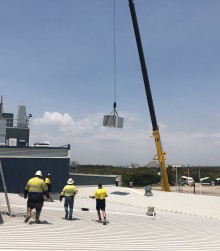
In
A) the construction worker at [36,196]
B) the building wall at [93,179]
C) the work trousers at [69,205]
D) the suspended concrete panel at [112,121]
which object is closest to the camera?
the construction worker at [36,196]

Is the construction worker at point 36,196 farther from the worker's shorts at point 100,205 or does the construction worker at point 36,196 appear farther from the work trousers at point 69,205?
the worker's shorts at point 100,205

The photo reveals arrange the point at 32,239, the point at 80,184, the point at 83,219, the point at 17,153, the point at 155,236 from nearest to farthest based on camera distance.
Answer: the point at 32,239 < the point at 155,236 < the point at 83,219 < the point at 17,153 < the point at 80,184

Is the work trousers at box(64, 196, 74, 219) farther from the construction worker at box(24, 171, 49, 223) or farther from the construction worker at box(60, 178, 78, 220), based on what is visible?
the construction worker at box(24, 171, 49, 223)

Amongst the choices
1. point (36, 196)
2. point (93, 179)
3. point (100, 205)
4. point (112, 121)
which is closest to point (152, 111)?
point (112, 121)

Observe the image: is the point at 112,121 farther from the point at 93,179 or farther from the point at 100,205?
the point at 100,205

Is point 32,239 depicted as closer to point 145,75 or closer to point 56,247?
point 56,247

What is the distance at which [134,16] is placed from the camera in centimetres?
3069

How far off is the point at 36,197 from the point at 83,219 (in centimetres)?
259

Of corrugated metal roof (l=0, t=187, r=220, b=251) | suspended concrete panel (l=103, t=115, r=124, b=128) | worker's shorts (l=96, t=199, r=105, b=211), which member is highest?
suspended concrete panel (l=103, t=115, r=124, b=128)

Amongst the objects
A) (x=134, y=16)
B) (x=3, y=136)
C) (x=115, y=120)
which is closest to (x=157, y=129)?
(x=115, y=120)

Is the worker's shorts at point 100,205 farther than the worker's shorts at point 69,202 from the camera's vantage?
Yes

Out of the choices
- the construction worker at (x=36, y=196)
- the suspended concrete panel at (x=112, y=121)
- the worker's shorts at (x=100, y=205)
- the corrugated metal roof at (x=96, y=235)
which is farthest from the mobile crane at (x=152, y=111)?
the construction worker at (x=36, y=196)

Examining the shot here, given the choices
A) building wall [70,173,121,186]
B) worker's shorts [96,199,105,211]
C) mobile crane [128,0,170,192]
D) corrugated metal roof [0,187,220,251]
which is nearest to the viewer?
corrugated metal roof [0,187,220,251]

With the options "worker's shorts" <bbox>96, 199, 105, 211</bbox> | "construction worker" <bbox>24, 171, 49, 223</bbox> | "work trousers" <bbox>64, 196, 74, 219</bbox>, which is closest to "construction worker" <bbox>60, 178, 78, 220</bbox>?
"work trousers" <bbox>64, 196, 74, 219</bbox>
